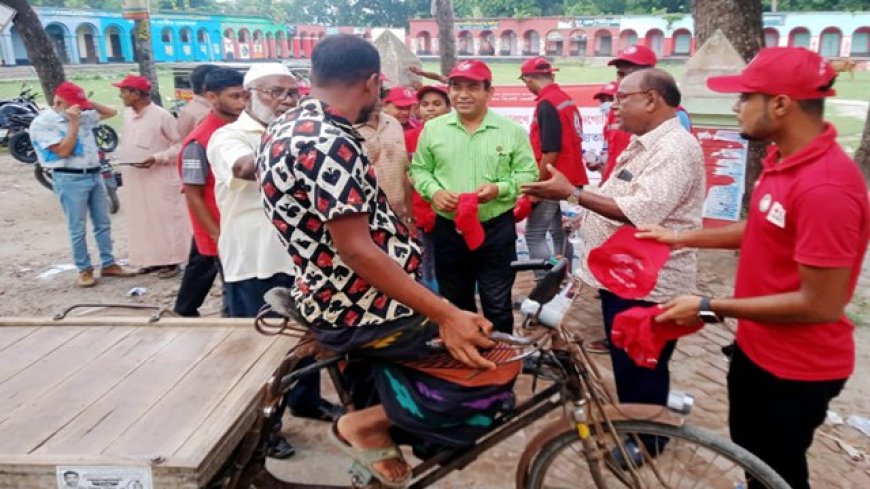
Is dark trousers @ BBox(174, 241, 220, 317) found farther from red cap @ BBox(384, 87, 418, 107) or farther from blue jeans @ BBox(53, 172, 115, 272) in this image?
blue jeans @ BBox(53, 172, 115, 272)

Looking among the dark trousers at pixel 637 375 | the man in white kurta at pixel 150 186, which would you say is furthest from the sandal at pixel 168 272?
the dark trousers at pixel 637 375

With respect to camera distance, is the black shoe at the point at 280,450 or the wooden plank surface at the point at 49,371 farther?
the black shoe at the point at 280,450

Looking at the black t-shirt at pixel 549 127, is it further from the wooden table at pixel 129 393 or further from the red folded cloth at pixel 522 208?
the wooden table at pixel 129 393

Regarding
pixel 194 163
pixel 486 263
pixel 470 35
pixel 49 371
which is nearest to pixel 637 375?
pixel 486 263

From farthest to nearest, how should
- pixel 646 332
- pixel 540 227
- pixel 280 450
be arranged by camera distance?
pixel 540 227, pixel 280 450, pixel 646 332

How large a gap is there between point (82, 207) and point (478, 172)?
4.11 metres

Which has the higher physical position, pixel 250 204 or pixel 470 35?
pixel 470 35

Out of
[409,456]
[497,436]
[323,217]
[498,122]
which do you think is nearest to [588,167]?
[498,122]

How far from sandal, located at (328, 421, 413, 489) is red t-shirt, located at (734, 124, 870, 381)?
1.23 metres

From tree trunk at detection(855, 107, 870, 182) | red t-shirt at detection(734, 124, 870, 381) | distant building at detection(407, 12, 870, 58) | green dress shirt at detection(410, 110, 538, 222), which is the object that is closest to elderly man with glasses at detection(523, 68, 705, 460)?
red t-shirt at detection(734, 124, 870, 381)

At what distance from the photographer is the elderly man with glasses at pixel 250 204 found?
10.1ft

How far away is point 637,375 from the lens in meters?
2.88

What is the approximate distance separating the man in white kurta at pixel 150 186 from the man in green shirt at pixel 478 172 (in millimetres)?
3161

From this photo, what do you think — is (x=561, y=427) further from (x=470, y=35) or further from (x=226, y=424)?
(x=470, y=35)
